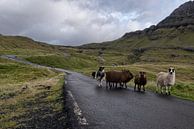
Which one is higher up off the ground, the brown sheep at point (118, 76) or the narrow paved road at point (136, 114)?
the brown sheep at point (118, 76)

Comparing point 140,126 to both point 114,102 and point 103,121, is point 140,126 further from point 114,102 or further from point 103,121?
point 114,102

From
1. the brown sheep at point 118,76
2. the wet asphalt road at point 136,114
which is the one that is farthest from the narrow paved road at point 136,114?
the brown sheep at point 118,76

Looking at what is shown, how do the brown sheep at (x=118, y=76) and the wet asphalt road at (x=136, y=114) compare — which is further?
the brown sheep at (x=118, y=76)

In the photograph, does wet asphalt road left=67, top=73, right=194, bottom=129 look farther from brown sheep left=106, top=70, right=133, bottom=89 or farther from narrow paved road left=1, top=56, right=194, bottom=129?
brown sheep left=106, top=70, right=133, bottom=89

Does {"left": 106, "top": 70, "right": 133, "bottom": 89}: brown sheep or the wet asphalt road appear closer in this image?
the wet asphalt road

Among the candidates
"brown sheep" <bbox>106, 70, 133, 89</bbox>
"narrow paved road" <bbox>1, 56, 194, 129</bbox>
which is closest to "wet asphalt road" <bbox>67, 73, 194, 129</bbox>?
"narrow paved road" <bbox>1, 56, 194, 129</bbox>

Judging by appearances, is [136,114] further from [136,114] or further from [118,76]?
[118,76]

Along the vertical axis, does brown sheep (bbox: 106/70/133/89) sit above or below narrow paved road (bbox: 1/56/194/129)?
above

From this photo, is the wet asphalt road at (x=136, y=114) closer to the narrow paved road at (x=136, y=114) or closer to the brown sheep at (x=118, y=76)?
the narrow paved road at (x=136, y=114)

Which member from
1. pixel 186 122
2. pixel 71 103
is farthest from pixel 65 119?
pixel 186 122

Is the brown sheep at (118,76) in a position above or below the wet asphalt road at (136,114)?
above

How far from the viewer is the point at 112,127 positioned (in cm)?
1377

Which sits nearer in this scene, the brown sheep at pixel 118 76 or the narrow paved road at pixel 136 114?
the narrow paved road at pixel 136 114

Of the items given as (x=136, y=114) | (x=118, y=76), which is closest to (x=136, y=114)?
(x=136, y=114)
